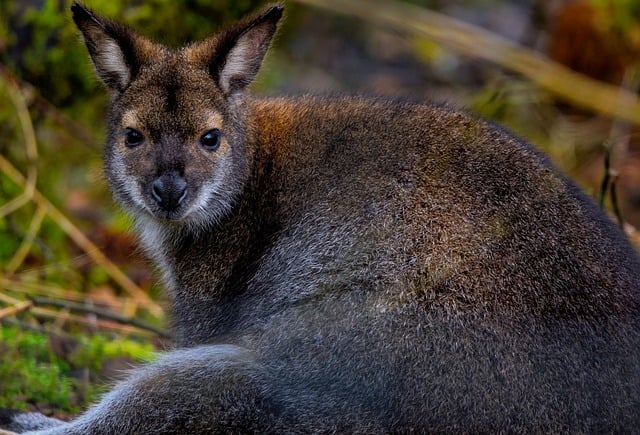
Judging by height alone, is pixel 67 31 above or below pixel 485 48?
below

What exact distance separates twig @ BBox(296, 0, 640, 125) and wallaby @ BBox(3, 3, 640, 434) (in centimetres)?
328

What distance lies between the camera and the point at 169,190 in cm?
536

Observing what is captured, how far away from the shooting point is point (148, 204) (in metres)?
5.49

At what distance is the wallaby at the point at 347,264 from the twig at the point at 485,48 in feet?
10.8

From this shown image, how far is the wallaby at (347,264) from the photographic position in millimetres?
4559

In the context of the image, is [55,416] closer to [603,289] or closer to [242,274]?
[242,274]

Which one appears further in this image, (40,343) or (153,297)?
(153,297)

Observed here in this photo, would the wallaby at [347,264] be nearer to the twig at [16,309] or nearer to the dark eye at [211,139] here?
the dark eye at [211,139]

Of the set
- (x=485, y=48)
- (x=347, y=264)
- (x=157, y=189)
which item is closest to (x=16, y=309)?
(x=157, y=189)

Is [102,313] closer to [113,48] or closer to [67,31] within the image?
[113,48]

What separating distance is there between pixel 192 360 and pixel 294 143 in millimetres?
1456

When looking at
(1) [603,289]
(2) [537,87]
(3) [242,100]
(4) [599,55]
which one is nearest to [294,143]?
(3) [242,100]

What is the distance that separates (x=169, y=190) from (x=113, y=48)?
3.21ft

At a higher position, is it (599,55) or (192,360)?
(192,360)
